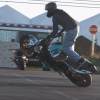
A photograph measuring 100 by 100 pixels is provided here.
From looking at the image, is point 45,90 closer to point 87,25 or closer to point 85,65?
point 85,65

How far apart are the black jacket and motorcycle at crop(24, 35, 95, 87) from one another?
349 mm

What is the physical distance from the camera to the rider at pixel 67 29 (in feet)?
43.5

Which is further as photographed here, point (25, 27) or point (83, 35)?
point (83, 35)

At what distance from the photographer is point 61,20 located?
13305 mm

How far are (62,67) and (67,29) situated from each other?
0.86m

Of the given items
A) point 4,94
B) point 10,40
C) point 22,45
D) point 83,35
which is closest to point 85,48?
point 83,35

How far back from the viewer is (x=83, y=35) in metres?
46.3

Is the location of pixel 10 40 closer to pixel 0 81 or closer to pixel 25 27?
pixel 25 27

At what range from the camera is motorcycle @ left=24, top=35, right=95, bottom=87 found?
13.3 metres

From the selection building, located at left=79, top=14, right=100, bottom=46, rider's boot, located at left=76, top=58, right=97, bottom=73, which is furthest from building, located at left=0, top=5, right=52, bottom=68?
rider's boot, located at left=76, top=58, right=97, bottom=73

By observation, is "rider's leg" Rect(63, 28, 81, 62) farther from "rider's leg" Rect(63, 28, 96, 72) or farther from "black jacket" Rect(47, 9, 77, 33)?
"black jacket" Rect(47, 9, 77, 33)

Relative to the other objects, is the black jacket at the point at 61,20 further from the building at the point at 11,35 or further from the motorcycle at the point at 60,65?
the building at the point at 11,35

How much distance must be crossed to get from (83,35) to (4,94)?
35447 mm

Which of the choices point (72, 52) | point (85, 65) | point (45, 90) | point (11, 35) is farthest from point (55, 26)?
point (11, 35)
